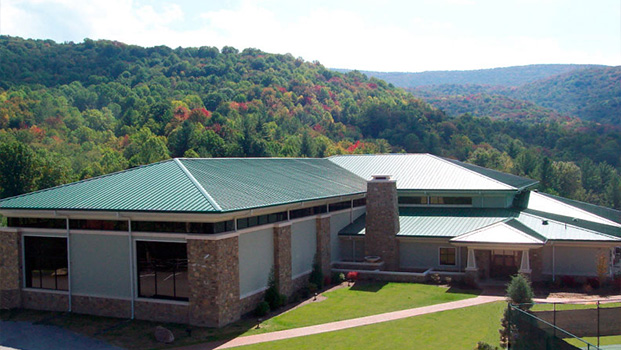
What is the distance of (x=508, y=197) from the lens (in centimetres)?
3578

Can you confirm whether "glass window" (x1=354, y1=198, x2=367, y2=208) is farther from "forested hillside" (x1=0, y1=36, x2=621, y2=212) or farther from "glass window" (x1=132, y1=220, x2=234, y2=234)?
"forested hillside" (x1=0, y1=36, x2=621, y2=212)

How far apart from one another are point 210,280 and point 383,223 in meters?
14.1

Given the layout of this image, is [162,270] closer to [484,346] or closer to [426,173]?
[484,346]

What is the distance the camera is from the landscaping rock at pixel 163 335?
2053 cm

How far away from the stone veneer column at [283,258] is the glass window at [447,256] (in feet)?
31.9

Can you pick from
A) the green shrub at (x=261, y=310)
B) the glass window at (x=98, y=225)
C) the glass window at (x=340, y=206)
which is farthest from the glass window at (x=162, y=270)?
the glass window at (x=340, y=206)

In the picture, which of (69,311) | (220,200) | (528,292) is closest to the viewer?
(528,292)

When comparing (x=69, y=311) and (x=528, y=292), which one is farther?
(x=69, y=311)

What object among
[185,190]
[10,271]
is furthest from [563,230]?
[10,271]

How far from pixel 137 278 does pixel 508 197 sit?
23120mm

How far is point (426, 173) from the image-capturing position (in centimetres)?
3925

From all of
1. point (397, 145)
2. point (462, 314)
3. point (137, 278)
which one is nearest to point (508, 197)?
point (462, 314)

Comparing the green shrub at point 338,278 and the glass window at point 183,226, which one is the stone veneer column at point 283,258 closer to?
the glass window at point 183,226

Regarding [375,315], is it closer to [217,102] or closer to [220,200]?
[220,200]
